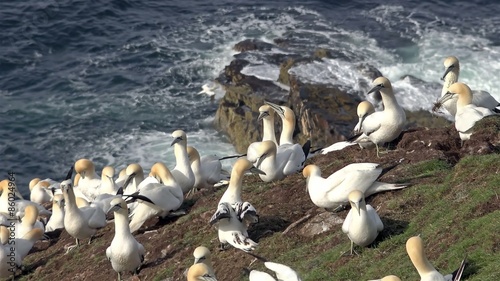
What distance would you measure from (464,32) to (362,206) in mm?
32617

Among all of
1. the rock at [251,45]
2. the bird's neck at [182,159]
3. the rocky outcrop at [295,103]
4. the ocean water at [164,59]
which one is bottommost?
the ocean water at [164,59]

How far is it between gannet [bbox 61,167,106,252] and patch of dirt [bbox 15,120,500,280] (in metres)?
0.28

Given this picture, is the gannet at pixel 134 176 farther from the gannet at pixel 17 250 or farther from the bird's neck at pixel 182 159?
the gannet at pixel 17 250

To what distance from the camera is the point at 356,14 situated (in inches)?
1844

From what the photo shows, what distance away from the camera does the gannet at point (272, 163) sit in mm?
17859

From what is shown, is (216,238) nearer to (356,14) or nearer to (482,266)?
(482,266)

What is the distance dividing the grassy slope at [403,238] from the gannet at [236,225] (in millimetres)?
188

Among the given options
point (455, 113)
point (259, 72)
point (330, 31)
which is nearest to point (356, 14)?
point (330, 31)

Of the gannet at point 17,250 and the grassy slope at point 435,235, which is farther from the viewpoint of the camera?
the gannet at point 17,250

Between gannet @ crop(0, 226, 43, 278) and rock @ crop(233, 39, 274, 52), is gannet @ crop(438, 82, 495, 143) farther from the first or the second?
rock @ crop(233, 39, 274, 52)

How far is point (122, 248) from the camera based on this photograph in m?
15.1

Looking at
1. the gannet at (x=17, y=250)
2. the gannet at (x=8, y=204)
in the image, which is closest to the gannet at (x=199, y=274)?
the gannet at (x=17, y=250)

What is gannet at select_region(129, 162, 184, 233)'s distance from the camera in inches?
672

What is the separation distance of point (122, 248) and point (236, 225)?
5.98 ft
